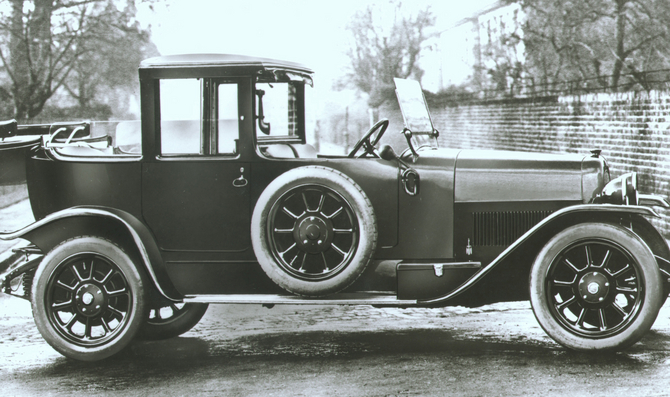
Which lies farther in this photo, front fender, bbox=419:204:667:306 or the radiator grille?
the radiator grille

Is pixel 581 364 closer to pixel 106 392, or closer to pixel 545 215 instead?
pixel 545 215

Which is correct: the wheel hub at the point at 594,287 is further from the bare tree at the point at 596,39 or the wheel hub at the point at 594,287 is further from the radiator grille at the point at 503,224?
the bare tree at the point at 596,39

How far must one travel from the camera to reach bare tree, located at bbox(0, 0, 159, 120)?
55.1ft

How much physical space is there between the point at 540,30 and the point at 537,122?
9.33ft

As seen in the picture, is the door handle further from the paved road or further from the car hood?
the car hood

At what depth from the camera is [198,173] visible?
4.33 meters

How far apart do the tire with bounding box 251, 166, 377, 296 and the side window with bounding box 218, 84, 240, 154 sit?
1.46 ft

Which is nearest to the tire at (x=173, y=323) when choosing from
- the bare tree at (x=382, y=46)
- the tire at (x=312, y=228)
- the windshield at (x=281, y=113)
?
the tire at (x=312, y=228)

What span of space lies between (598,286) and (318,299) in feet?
5.15

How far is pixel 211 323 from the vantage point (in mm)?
5535

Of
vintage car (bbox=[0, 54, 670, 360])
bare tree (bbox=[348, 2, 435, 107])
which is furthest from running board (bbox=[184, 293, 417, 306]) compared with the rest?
bare tree (bbox=[348, 2, 435, 107])

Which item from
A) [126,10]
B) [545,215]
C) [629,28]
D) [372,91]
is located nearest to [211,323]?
[545,215]

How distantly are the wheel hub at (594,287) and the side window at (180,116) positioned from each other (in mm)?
2375

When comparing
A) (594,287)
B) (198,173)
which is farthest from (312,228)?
(594,287)
